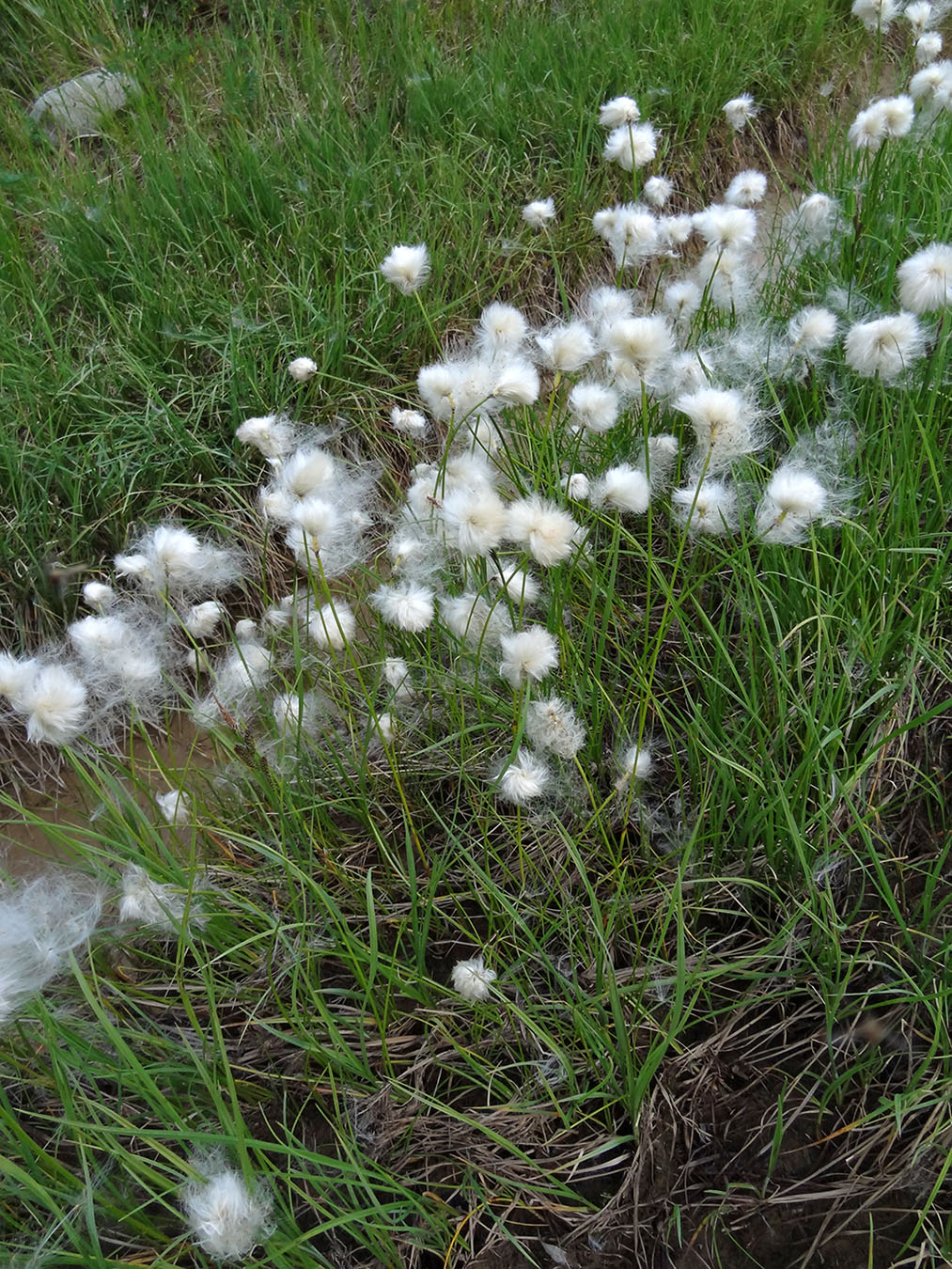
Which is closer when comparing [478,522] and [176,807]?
[478,522]

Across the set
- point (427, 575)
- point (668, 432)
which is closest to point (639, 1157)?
point (427, 575)

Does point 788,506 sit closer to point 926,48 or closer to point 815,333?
point 815,333

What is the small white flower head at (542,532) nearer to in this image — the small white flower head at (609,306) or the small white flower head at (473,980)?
the small white flower head at (473,980)

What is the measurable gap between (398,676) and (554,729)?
39 cm

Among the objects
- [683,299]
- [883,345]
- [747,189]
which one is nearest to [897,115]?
[747,189]

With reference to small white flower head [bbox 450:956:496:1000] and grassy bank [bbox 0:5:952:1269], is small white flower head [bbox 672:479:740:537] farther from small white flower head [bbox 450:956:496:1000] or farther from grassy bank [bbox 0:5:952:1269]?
small white flower head [bbox 450:956:496:1000]

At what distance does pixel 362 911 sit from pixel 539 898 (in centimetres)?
33

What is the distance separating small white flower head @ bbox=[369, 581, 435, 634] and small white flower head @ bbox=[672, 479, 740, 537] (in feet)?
1.54

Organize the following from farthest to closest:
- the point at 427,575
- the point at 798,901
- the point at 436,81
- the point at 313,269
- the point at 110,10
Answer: the point at 110,10 → the point at 436,81 → the point at 313,269 → the point at 427,575 → the point at 798,901

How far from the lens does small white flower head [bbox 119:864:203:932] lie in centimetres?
149

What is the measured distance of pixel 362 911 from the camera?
165 cm

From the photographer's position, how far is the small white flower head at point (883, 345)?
1.58 metres

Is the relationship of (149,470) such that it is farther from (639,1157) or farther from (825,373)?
(639,1157)

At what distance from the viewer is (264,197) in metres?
2.96
